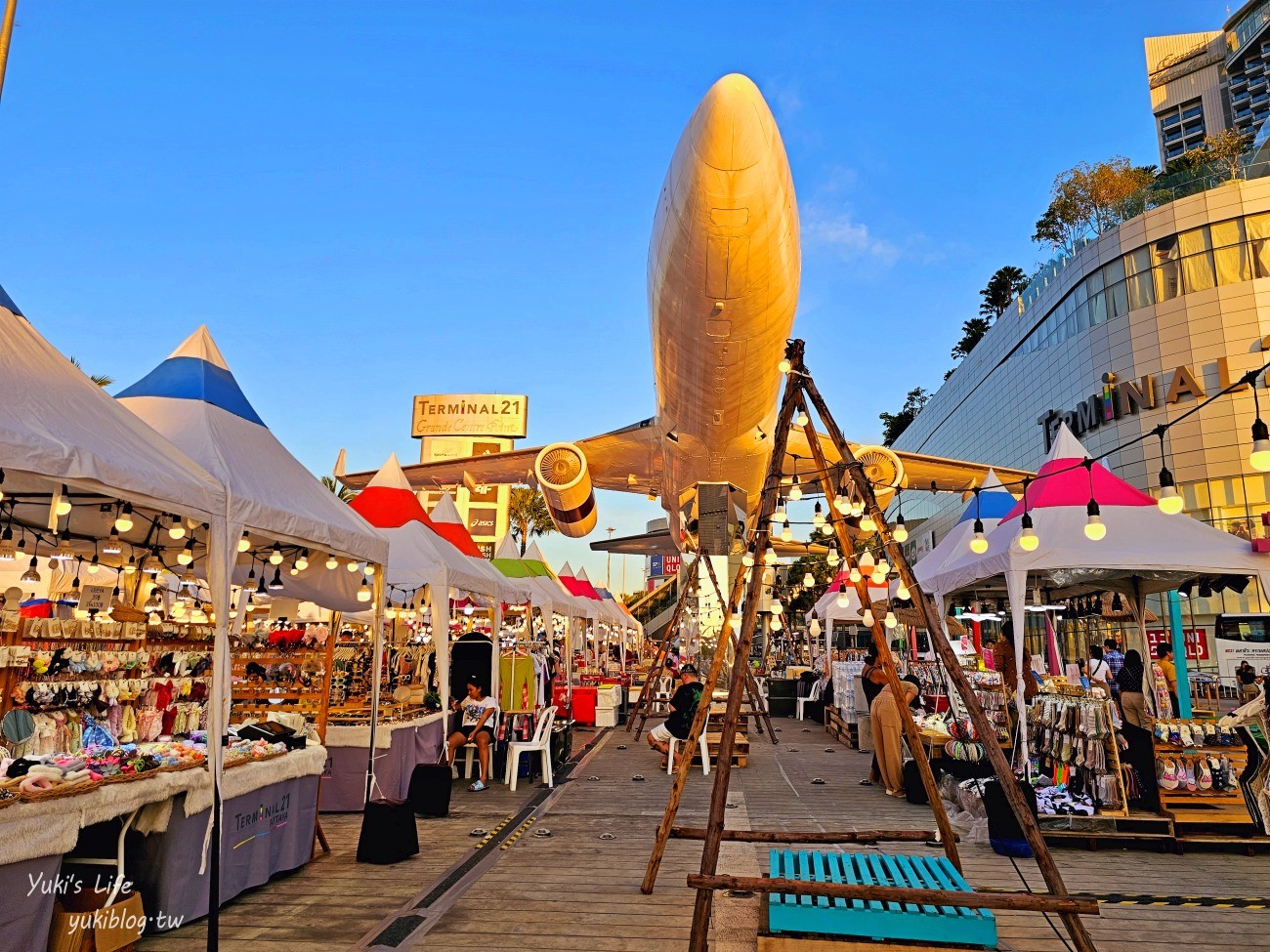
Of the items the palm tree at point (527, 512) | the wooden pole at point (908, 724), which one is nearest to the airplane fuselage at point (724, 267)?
the wooden pole at point (908, 724)

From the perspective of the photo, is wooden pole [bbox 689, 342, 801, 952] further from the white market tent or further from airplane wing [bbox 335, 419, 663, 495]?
airplane wing [bbox 335, 419, 663, 495]

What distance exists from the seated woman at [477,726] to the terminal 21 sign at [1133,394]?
23.1 m

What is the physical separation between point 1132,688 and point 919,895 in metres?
6.38

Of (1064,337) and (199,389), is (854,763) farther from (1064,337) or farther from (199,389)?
(1064,337)

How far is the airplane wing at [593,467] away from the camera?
60.6ft

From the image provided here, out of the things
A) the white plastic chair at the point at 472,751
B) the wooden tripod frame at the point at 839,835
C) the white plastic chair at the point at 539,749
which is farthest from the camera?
the white plastic chair at the point at 472,751

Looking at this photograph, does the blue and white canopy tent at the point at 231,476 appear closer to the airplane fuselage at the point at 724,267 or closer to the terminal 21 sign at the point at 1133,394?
the airplane fuselage at the point at 724,267

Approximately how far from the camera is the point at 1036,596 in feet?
34.0

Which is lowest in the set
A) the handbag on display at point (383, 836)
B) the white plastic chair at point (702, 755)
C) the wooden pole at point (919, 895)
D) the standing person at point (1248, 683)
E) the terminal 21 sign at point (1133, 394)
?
the white plastic chair at point (702, 755)

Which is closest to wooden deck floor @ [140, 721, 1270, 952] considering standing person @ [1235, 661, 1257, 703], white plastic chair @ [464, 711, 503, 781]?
white plastic chair @ [464, 711, 503, 781]

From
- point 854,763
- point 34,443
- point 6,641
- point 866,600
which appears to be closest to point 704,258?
point 866,600

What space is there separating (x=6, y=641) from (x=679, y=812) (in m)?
6.25

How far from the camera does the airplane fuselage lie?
7770 mm

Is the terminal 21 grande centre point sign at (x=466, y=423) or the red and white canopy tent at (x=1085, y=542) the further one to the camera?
the terminal 21 grande centre point sign at (x=466, y=423)
